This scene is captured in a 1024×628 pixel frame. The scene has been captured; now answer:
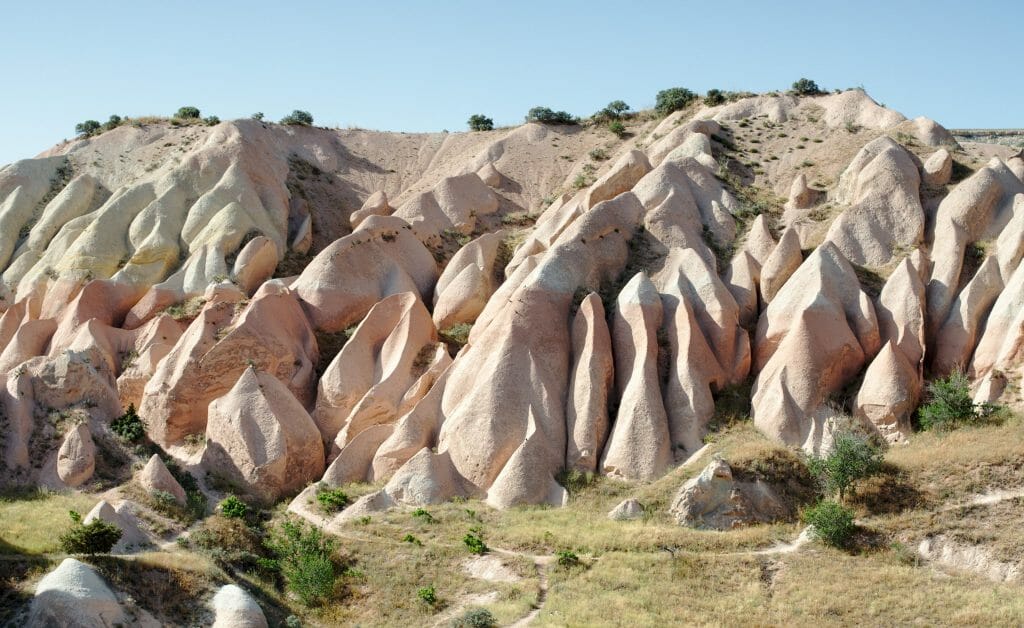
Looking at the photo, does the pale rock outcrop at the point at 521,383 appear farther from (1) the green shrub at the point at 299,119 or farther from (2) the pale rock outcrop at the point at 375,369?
(1) the green shrub at the point at 299,119

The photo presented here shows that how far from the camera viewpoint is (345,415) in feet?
106

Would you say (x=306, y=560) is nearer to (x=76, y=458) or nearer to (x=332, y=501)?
(x=332, y=501)

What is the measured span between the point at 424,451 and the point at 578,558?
21.1ft

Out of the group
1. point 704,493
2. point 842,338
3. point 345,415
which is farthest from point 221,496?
point 842,338

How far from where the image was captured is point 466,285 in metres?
36.4

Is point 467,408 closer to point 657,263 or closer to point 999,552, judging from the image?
point 657,263

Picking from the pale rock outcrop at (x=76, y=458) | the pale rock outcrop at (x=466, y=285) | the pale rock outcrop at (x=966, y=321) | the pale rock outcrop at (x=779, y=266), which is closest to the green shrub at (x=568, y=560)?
the pale rock outcrop at (x=76, y=458)

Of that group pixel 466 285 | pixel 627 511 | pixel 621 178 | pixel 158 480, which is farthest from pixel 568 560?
pixel 621 178

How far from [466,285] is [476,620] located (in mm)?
17028

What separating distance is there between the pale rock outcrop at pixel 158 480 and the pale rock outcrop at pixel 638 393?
1147 cm

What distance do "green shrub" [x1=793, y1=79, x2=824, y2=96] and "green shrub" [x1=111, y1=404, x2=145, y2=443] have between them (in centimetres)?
3406

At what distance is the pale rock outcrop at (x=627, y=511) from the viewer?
26188mm

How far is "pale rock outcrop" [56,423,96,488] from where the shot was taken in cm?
2680

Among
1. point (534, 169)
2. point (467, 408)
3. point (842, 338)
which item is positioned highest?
point (534, 169)
